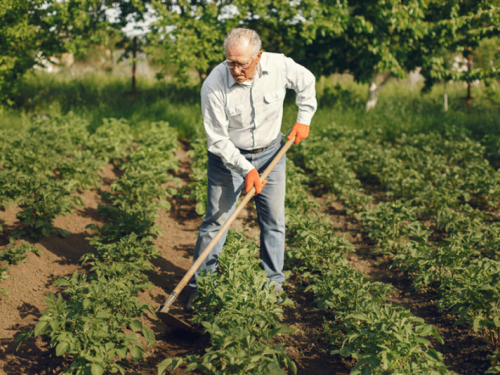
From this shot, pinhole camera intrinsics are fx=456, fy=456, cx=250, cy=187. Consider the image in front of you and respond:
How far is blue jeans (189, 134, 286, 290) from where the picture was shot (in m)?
3.38

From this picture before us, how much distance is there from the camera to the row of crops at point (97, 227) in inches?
101

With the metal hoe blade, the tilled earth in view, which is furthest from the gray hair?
the tilled earth

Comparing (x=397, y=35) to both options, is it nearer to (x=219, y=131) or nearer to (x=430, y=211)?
(x=430, y=211)

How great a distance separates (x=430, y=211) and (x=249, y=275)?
2.96m

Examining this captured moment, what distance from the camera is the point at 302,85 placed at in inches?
134

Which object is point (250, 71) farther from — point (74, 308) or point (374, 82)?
point (374, 82)

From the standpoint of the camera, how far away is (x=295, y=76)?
3.35 meters

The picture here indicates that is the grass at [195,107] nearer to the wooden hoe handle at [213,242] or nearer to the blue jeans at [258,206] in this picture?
the blue jeans at [258,206]

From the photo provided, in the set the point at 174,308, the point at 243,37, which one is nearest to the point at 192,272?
the point at 174,308

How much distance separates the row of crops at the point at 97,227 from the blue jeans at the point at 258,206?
557 millimetres

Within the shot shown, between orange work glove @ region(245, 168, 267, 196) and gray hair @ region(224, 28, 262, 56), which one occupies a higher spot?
Result: gray hair @ region(224, 28, 262, 56)

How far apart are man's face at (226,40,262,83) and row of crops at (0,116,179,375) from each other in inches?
62.3

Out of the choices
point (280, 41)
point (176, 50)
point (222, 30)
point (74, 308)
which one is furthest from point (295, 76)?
point (280, 41)

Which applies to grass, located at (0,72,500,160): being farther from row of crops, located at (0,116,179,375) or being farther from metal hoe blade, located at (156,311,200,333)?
metal hoe blade, located at (156,311,200,333)
